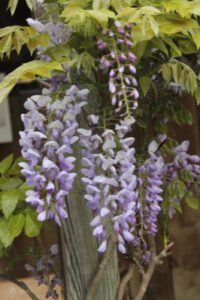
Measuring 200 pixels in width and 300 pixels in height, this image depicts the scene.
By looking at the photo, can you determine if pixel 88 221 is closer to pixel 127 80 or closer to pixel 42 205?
pixel 42 205

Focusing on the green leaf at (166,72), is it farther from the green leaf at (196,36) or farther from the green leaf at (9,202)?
the green leaf at (9,202)

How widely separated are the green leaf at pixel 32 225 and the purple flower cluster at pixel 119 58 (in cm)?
42

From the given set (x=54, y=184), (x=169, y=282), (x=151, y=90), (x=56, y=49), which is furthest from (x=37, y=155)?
(x=169, y=282)

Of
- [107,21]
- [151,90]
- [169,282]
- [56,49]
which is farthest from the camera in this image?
[169,282]

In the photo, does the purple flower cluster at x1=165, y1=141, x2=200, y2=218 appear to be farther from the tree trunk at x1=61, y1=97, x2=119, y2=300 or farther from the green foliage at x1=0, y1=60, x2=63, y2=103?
the green foliage at x1=0, y1=60, x2=63, y2=103

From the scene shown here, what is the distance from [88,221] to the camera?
4.41ft

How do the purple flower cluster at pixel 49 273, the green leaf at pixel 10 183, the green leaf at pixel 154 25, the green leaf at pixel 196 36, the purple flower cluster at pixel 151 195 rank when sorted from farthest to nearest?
the purple flower cluster at pixel 49 273 < the green leaf at pixel 10 183 < the purple flower cluster at pixel 151 195 < the green leaf at pixel 196 36 < the green leaf at pixel 154 25

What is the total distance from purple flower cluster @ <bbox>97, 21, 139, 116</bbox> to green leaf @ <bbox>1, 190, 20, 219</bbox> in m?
0.41

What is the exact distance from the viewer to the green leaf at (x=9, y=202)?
1.34m

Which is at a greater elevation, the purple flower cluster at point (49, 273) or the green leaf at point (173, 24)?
the green leaf at point (173, 24)

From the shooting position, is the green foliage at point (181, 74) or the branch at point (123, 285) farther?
the branch at point (123, 285)

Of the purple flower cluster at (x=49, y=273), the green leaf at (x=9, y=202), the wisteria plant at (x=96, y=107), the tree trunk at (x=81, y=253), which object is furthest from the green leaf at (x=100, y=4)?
the purple flower cluster at (x=49, y=273)

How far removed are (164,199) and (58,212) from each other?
1.46 feet

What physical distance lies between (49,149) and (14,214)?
35cm
